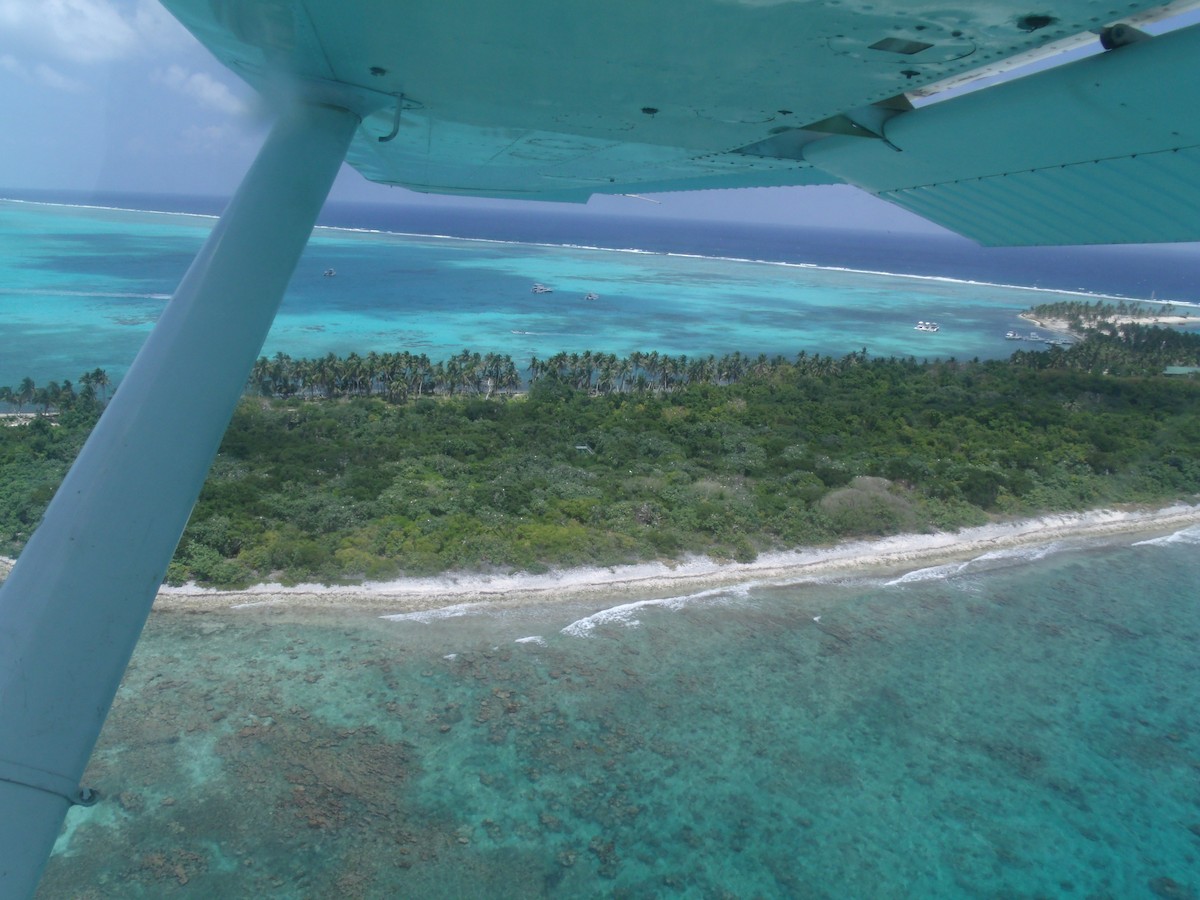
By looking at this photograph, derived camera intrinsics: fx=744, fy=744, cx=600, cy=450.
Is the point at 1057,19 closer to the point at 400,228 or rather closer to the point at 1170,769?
the point at 1170,769

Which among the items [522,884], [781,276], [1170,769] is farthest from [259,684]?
[781,276]

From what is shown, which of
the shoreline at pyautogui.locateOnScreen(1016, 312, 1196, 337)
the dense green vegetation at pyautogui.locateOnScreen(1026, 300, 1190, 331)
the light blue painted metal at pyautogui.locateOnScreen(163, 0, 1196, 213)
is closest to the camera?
the light blue painted metal at pyautogui.locateOnScreen(163, 0, 1196, 213)

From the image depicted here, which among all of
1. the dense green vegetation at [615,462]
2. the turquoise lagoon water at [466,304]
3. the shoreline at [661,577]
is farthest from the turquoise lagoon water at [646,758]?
the turquoise lagoon water at [466,304]

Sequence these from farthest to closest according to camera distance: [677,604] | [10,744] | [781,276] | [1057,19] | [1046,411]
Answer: [781,276] → [1046,411] → [677,604] → [1057,19] → [10,744]

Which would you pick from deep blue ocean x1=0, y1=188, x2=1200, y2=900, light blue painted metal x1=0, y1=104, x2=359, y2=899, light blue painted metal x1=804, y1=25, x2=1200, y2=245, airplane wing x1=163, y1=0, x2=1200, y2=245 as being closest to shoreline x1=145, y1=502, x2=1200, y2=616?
deep blue ocean x1=0, y1=188, x2=1200, y2=900

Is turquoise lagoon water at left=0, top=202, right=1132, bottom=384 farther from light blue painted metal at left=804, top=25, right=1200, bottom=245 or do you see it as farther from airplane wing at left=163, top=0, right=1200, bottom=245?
light blue painted metal at left=804, top=25, right=1200, bottom=245

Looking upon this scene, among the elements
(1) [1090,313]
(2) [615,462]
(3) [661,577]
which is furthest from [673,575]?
(1) [1090,313]

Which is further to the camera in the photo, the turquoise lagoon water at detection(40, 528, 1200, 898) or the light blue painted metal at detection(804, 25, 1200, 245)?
the turquoise lagoon water at detection(40, 528, 1200, 898)
